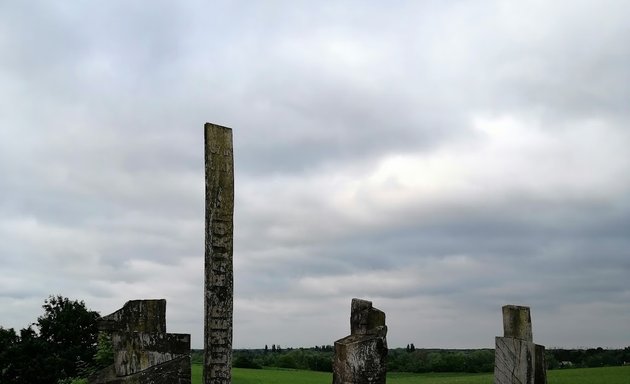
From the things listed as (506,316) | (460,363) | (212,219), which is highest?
(212,219)

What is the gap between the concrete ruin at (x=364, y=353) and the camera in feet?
27.9

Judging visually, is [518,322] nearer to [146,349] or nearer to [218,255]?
[218,255]

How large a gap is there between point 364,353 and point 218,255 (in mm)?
3493

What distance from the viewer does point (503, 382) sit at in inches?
480

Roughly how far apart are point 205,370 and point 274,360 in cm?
5529

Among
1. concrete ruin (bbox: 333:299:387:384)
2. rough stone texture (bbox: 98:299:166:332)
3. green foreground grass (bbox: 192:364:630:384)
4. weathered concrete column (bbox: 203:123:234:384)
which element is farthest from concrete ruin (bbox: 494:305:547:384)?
green foreground grass (bbox: 192:364:630:384)

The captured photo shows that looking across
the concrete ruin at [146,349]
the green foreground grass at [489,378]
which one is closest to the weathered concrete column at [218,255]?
the concrete ruin at [146,349]

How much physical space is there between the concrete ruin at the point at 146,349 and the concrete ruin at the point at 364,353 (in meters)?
1.98

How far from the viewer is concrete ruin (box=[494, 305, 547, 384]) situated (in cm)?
1165

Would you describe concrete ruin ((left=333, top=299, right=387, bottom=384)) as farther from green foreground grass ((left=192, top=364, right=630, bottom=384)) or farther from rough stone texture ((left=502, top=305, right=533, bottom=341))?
green foreground grass ((left=192, top=364, right=630, bottom=384))

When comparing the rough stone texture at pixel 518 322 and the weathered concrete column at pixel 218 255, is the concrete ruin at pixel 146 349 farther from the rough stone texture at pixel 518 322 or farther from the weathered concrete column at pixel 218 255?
the rough stone texture at pixel 518 322

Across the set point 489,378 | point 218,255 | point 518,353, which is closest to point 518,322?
point 518,353

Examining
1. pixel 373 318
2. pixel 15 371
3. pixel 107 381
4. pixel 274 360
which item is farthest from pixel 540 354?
pixel 274 360

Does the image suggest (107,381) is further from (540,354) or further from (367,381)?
(540,354)
